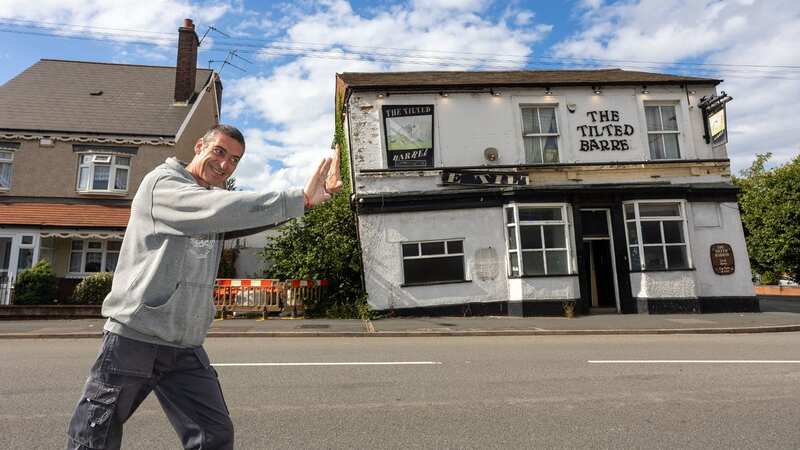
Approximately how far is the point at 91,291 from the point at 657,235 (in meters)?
17.7

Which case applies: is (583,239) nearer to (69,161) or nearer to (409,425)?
(409,425)

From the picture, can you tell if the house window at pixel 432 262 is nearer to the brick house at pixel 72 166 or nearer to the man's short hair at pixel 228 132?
the brick house at pixel 72 166

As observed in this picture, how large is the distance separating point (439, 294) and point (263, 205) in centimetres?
1209

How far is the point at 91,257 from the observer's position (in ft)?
55.1

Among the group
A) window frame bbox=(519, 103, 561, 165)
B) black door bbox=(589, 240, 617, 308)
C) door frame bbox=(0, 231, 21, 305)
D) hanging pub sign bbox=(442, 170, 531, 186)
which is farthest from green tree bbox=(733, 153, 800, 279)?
door frame bbox=(0, 231, 21, 305)

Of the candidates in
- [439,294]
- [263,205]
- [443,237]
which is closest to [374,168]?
[443,237]

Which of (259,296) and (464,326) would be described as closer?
(464,326)

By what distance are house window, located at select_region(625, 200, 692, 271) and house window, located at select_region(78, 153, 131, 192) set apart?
57.9ft

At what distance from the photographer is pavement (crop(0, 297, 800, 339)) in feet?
34.0

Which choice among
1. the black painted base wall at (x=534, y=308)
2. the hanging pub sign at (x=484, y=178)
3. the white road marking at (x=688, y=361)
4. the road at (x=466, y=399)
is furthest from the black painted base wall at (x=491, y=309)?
the white road marking at (x=688, y=361)

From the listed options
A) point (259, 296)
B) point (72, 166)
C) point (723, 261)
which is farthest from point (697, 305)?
point (72, 166)

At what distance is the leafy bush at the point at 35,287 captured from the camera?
1423 centimetres

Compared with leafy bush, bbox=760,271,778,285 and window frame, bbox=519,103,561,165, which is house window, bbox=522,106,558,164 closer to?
window frame, bbox=519,103,561,165

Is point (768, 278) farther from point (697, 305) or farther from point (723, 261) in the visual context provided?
point (697, 305)
